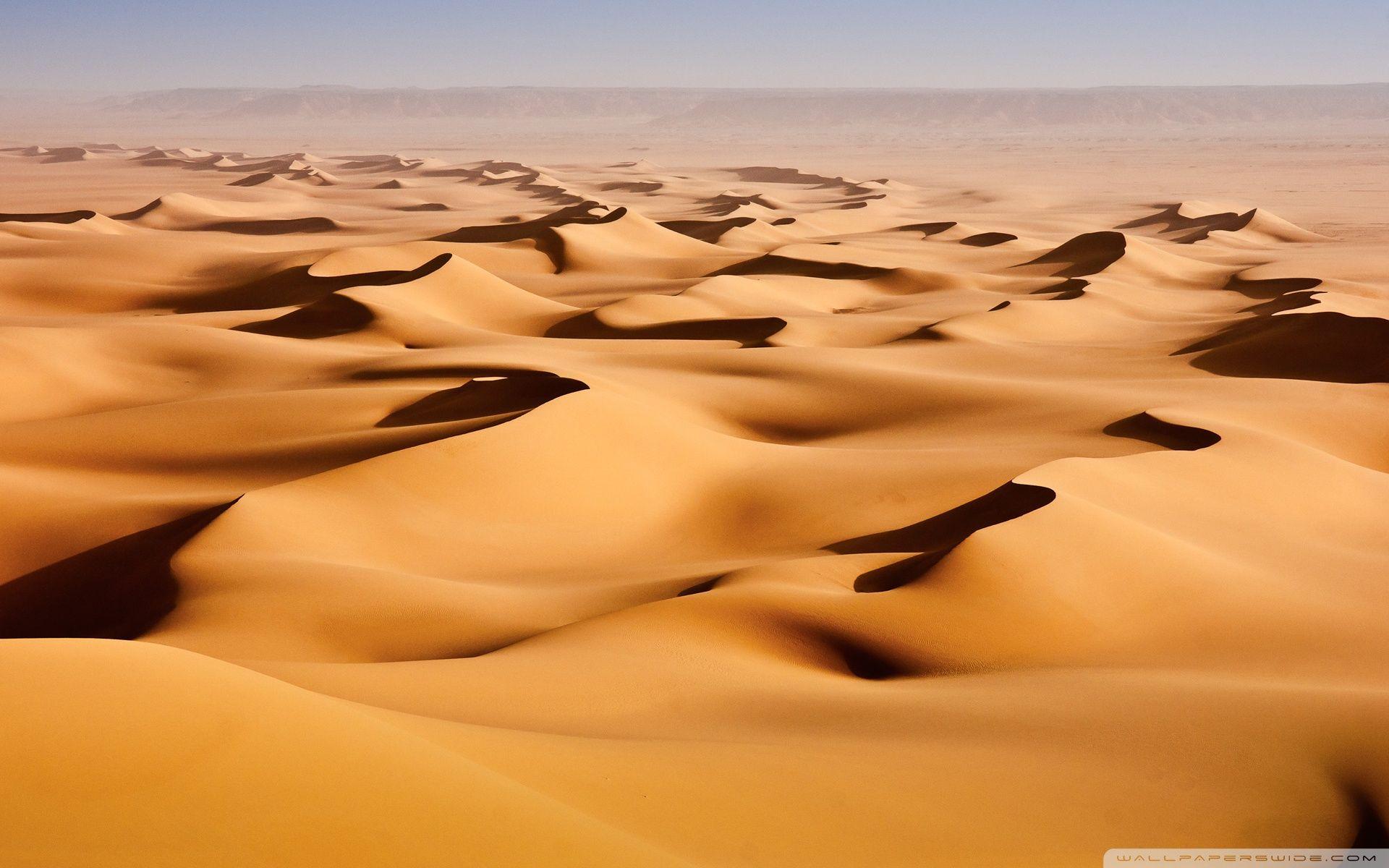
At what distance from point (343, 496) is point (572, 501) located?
157cm

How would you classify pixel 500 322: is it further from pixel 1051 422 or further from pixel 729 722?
pixel 729 722

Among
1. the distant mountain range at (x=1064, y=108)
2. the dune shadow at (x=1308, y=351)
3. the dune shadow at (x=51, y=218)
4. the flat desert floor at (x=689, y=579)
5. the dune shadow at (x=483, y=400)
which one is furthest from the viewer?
the distant mountain range at (x=1064, y=108)

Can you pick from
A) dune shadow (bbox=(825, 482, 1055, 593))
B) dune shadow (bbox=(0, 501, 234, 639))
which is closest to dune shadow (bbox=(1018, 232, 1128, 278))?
dune shadow (bbox=(825, 482, 1055, 593))

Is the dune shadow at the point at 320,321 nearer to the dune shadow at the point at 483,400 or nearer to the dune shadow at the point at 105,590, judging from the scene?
the dune shadow at the point at 483,400

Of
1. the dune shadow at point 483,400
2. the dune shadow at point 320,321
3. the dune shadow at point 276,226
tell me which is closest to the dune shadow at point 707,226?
the dune shadow at point 276,226

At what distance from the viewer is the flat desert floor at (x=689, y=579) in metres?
3.05

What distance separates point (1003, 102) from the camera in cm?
18050

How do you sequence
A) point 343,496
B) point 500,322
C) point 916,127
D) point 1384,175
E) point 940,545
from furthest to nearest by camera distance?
point 916,127 < point 1384,175 < point 500,322 < point 343,496 < point 940,545

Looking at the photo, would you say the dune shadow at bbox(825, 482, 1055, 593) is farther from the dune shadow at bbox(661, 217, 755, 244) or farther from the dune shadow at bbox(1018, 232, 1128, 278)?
the dune shadow at bbox(661, 217, 755, 244)

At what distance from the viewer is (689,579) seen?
6770mm

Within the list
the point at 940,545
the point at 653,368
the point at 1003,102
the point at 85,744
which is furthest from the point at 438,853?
the point at 1003,102

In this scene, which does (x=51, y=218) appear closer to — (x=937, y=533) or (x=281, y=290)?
(x=281, y=290)

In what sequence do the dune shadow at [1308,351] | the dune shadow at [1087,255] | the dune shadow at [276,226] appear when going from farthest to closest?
the dune shadow at [276,226]
the dune shadow at [1087,255]
the dune shadow at [1308,351]

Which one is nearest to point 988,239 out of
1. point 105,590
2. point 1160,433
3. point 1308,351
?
point 1308,351
